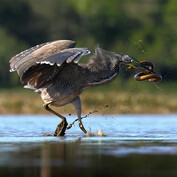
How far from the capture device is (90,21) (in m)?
62.9

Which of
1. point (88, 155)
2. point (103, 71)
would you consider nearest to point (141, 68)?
point (103, 71)

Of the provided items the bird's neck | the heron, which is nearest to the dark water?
the heron

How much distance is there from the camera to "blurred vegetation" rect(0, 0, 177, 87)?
191 feet

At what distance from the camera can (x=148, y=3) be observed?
67.8 m

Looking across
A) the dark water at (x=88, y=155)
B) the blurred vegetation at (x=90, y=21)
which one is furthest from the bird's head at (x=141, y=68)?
the blurred vegetation at (x=90, y=21)

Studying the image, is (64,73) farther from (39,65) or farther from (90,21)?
(90,21)

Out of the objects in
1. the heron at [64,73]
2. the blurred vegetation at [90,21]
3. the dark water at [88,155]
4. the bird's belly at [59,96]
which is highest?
the blurred vegetation at [90,21]

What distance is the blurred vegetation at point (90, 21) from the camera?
58344mm

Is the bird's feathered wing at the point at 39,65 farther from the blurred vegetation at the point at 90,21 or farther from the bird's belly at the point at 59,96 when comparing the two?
the blurred vegetation at the point at 90,21

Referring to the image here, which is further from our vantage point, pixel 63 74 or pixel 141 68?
pixel 141 68

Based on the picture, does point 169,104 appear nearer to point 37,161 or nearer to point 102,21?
point 37,161

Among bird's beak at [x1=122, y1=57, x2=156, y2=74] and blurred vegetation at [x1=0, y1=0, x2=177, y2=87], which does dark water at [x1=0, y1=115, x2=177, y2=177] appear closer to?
bird's beak at [x1=122, y1=57, x2=156, y2=74]

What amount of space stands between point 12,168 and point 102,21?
5334 centimetres

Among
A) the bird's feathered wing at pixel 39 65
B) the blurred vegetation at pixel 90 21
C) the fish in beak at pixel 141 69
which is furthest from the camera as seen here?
the blurred vegetation at pixel 90 21
